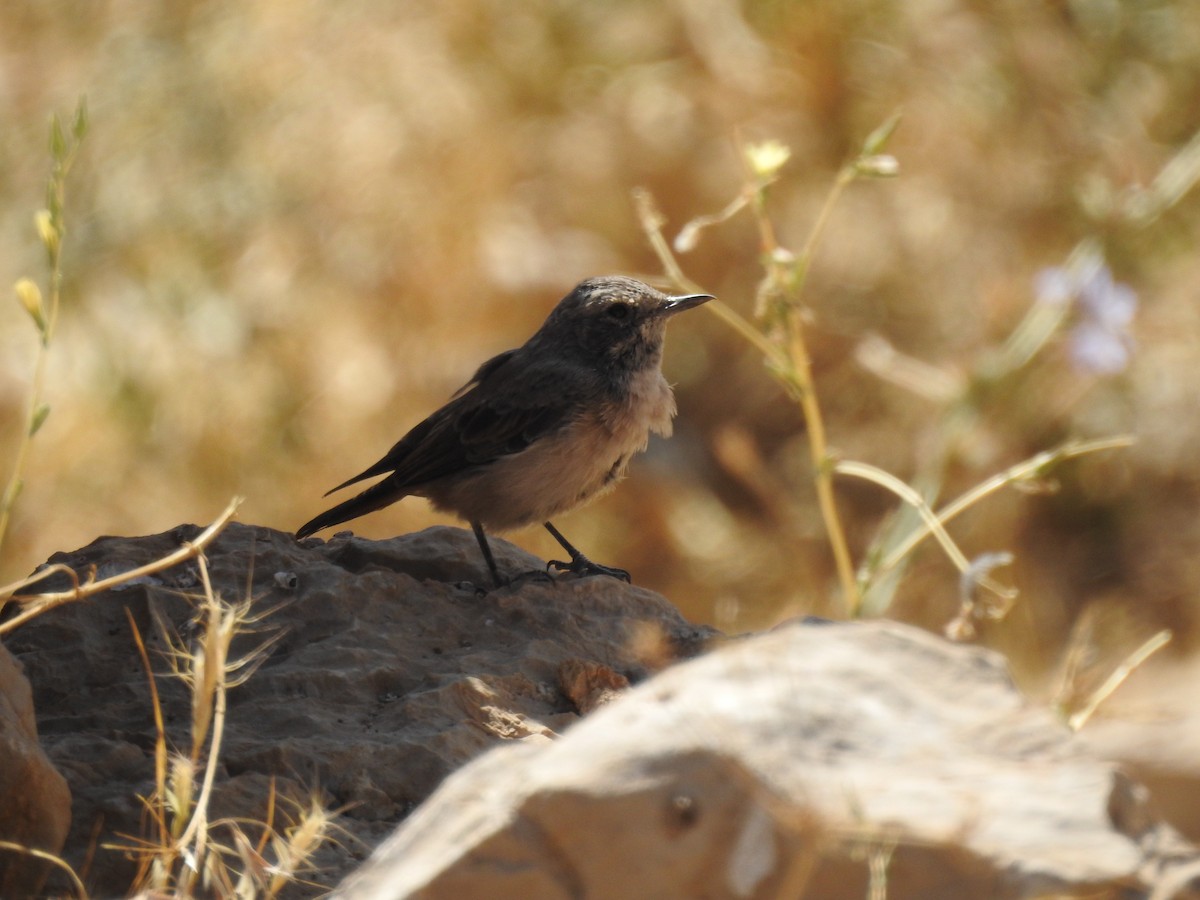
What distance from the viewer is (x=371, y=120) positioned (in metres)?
9.43

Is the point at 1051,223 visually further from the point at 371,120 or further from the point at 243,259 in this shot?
the point at 243,259

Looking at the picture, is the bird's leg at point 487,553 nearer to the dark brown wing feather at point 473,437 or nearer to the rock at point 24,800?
A: the dark brown wing feather at point 473,437

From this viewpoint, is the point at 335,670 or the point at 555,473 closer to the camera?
the point at 335,670

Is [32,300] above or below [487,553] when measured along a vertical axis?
above

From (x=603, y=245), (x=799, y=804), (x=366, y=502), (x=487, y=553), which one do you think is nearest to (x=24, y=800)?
(x=799, y=804)

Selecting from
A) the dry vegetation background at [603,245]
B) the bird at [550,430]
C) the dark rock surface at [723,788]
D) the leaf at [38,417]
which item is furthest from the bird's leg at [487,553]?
the dry vegetation background at [603,245]

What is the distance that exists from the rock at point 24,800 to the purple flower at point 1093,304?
406 centimetres

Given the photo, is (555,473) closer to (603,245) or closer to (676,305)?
(676,305)

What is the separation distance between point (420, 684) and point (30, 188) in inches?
245

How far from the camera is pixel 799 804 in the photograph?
226cm

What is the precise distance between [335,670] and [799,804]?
2.07 meters

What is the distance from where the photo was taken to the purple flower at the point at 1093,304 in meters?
5.91

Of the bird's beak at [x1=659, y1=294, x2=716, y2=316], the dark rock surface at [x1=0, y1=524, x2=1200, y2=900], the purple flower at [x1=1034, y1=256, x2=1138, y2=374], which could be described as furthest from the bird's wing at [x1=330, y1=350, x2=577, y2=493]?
the dark rock surface at [x1=0, y1=524, x2=1200, y2=900]

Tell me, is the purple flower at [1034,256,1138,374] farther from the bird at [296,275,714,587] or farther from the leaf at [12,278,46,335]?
the leaf at [12,278,46,335]
